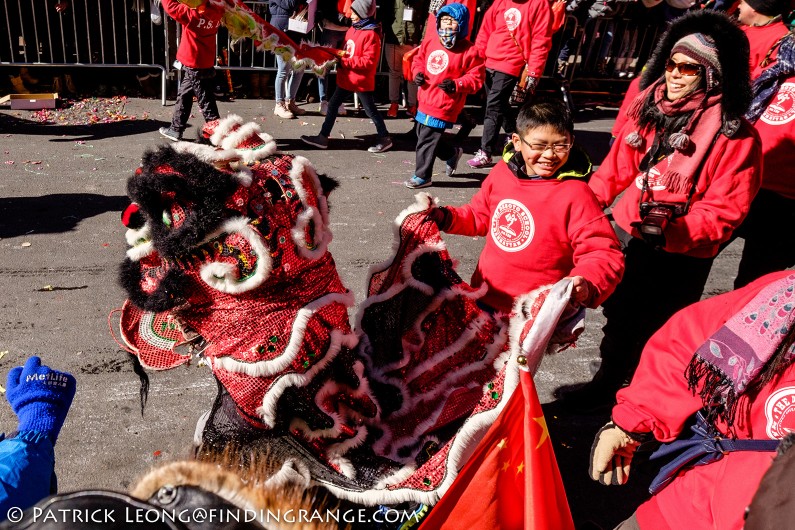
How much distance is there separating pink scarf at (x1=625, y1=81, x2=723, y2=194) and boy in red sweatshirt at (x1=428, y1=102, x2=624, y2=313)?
1.54 feet

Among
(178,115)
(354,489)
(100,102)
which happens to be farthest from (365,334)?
(100,102)

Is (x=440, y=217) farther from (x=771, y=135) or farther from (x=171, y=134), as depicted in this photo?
(x=171, y=134)

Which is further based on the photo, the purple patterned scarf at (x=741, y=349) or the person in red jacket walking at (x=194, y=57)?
the person in red jacket walking at (x=194, y=57)

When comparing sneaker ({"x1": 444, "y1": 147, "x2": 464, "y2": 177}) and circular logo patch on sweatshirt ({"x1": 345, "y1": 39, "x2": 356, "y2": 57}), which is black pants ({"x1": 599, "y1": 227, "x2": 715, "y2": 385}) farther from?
circular logo patch on sweatshirt ({"x1": 345, "y1": 39, "x2": 356, "y2": 57})

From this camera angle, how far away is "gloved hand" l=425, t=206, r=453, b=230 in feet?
9.04

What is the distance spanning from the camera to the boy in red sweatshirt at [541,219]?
2.60 m

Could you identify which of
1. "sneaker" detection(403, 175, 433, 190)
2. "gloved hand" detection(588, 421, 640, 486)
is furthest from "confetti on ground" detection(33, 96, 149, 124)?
"gloved hand" detection(588, 421, 640, 486)

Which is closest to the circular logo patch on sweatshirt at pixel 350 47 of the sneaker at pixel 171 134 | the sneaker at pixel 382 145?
the sneaker at pixel 382 145

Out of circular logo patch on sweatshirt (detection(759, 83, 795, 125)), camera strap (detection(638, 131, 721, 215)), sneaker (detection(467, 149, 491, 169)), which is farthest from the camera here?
sneaker (detection(467, 149, 491, 169))

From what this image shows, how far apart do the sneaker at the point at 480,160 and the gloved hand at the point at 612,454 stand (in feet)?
19.2

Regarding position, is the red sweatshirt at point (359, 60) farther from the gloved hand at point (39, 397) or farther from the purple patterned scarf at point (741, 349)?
the purple patterned scarf at point (741, 349)

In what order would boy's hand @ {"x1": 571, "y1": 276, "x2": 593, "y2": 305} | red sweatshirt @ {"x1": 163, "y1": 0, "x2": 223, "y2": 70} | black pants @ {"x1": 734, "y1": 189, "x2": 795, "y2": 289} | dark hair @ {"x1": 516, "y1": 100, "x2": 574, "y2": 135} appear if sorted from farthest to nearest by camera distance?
1. red sweatshirt @ {"x1": 163, "y1": 0, "x2": 223, "y2": 70}
2. black pants @ {"x1": 734, "y1": 189, "x2": 795, "y2": 289}
3. dark hair @ {"x1": 516, "y1": 100, "x2": 574, "y2": 135}
4. boy's hand @ {"x1": 571, "y1": 276, "x2": 593, "y2": 305}

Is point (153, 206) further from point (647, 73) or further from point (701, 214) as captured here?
point (647, 73)

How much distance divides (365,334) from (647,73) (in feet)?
6.39
